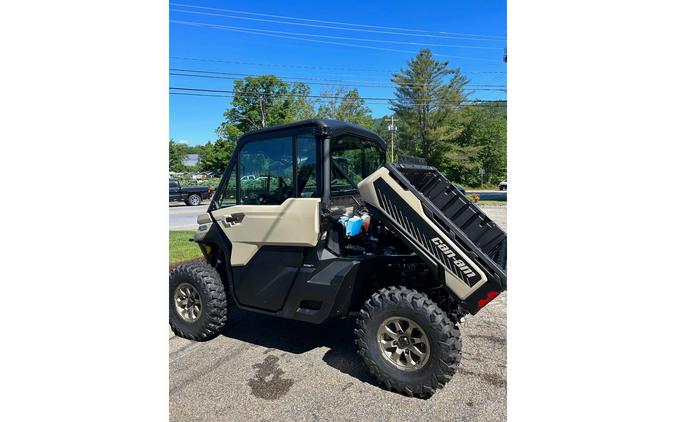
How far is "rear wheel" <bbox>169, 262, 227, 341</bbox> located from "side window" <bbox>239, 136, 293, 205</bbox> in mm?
934

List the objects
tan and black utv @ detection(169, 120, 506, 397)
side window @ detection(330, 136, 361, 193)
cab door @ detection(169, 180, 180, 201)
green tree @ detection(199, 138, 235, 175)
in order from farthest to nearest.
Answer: green tree @ detection(199, 138, 235, 175) → cab door @ detection(169, 180, 180, 201) → side window @ detection(330, 136, 361, 193) → tan and black utv @ detection(169, 120, 506, 397)

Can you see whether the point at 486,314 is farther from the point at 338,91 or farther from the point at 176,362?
the point at 338,91

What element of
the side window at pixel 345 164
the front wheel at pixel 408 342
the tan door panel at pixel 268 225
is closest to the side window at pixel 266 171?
the tan door panel at pixel 268 225

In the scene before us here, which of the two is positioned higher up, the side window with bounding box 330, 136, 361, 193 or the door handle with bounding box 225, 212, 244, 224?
the side window with bounding box 330, 136, 361, 193

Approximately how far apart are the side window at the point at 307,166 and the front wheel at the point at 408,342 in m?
1.12

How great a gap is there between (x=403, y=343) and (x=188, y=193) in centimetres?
2290

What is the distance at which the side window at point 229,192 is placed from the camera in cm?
400

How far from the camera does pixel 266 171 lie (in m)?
3.76

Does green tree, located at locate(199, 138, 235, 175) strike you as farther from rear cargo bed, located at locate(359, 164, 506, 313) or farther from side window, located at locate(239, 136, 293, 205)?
rear cargo bed, located at locate(359, 164, 506, 313)

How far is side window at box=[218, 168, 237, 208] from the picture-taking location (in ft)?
13.1

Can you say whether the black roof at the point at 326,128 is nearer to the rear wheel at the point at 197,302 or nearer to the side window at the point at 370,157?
the side window at the point at 370,157

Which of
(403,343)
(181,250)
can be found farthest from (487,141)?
(403,343)

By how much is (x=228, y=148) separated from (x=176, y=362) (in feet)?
162

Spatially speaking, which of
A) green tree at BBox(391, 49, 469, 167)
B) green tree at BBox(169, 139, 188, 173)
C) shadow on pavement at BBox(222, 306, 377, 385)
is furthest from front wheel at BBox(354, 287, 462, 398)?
green tree at BBox(169, 139, 188, 173)
